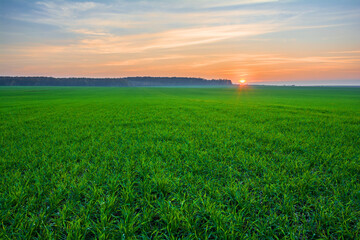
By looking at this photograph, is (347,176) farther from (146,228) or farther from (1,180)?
(1,180)

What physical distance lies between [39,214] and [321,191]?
5.85m

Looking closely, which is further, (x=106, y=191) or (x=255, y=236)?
(x=106, y=191)

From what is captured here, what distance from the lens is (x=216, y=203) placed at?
3135mm

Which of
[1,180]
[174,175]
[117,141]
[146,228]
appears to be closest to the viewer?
[146,228]

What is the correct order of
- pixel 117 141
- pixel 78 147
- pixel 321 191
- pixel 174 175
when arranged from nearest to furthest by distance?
pixel 321 191 → pixel 174 175 → pixel 78 147 → pixel 117 141

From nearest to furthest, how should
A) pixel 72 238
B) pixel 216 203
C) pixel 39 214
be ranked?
pixel 72 238, pixel 39 214, pixel 216 203

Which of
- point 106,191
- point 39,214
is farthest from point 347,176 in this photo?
point 39,214

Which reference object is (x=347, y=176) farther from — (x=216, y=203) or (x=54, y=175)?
(x=54, y=175)

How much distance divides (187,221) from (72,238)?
5.93 ft

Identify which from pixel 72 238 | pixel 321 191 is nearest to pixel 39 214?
pixel 72 238

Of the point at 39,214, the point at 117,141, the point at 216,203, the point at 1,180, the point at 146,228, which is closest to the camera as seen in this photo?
the point at 146,228

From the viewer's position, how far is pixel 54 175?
402 centimetres

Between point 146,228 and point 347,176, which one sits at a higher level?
point 347,176

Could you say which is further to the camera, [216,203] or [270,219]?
[216,203]
